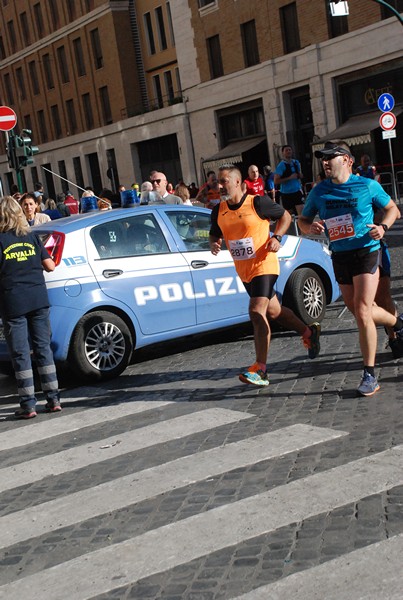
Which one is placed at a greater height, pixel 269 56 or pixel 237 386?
pixel 269 56

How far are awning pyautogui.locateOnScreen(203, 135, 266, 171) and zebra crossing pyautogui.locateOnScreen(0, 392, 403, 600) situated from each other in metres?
32.9

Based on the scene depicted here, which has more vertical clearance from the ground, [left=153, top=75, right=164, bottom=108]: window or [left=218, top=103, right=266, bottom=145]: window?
[left=153, top=75, right=164, bottom=108]: window

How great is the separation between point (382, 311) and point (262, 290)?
3.17 ft

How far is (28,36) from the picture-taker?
60.1m

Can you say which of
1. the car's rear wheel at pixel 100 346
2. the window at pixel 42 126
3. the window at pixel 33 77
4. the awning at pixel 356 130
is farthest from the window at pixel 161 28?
the car's rear wheel at pixel 100 346

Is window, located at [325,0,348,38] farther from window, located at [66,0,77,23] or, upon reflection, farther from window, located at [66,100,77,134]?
window, located at [66,100,77,134]

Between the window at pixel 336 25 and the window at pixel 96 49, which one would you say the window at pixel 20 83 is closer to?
the window at pixel 96 49

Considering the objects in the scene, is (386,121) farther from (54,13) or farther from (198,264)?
(54,13)

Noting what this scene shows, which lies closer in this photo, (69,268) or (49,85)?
(69,268)

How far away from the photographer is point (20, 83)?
6262 cm

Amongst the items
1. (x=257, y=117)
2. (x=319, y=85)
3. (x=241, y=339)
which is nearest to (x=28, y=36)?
(x=257, y=117)

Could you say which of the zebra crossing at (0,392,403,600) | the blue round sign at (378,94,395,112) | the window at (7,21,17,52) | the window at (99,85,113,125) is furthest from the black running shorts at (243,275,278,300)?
the window at (7,21,17,52)

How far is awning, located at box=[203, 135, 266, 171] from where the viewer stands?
39.1m

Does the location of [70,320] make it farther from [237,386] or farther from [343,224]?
[343,224]
